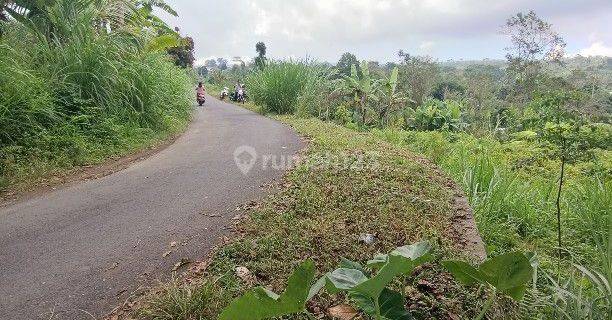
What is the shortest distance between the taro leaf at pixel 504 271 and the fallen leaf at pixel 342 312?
918 mm

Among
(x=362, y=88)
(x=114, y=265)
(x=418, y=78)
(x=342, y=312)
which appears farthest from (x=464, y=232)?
(x=418, y=78)

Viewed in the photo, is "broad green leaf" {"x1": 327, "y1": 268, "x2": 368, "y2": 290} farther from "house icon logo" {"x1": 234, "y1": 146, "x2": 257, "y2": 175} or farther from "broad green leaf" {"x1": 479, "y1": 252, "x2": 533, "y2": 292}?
"house icon logo" {"x1": 234, "y1": 146, "x2": 257, "y2": 175}

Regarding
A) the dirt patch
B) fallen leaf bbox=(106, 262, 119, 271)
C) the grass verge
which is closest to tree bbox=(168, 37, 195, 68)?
the grass verge

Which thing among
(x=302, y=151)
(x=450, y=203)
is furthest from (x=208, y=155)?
(x=450, y=203)

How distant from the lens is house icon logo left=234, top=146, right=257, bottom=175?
6000mm

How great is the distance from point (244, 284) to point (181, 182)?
277 centimetres

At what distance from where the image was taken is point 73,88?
665 centimetres

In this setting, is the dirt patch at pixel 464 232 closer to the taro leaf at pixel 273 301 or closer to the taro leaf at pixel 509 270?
the taro leaf at pixel 509 270

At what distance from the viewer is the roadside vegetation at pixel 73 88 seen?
551 centimetres

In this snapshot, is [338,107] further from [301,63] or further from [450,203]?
[450,203]

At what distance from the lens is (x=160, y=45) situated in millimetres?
9992

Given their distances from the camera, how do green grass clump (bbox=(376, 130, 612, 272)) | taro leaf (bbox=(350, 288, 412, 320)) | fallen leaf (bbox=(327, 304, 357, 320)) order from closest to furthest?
taro leaf (bbox=(350, 288, 412, 320)), fallen leaf (bbox=(327, 304, 357, 320)), green grass clump (bbox=(376, 130, 612, 272))

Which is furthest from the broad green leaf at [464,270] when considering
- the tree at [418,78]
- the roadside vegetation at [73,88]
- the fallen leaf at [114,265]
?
the tree at [418,78]

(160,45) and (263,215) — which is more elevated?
(160,45)
